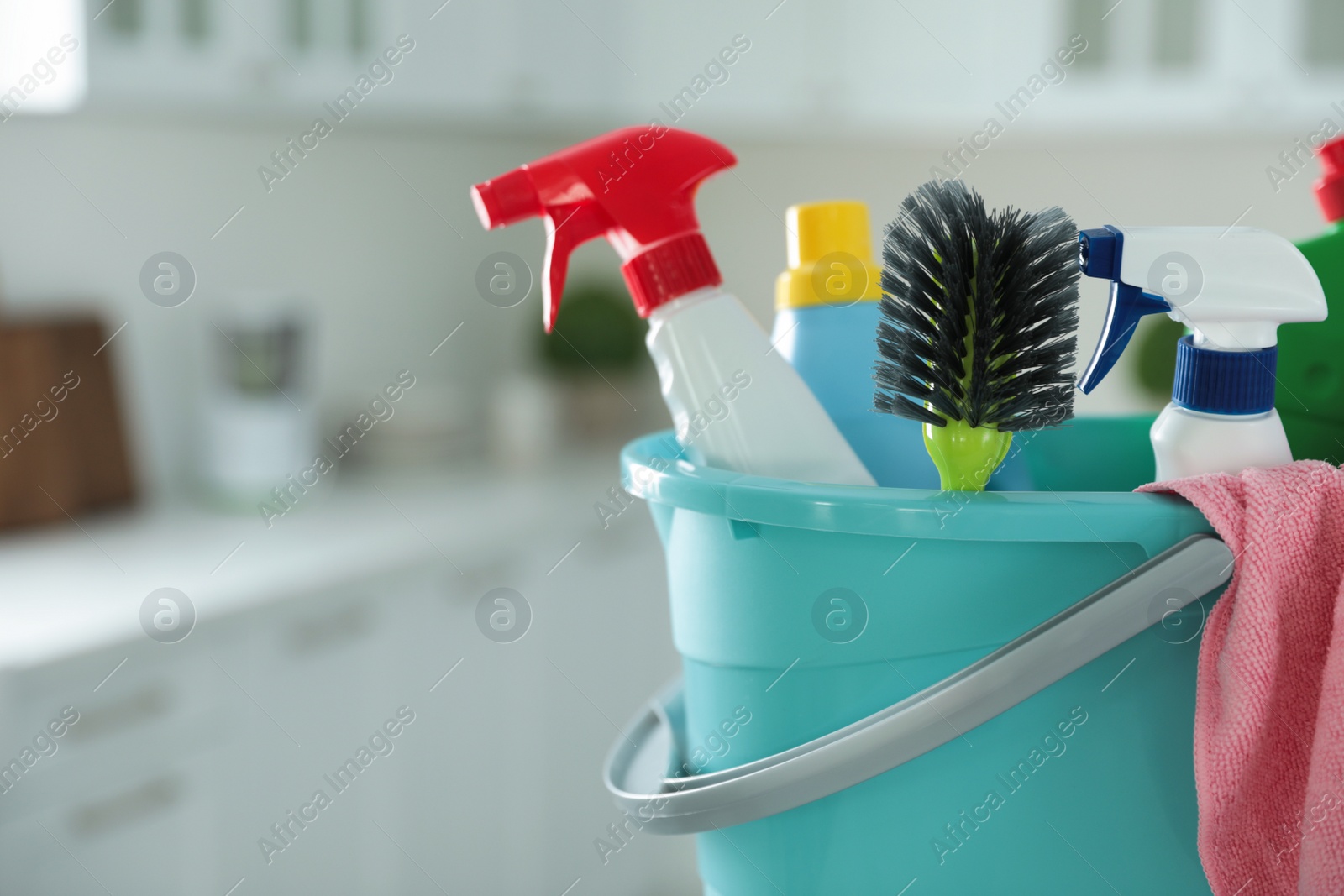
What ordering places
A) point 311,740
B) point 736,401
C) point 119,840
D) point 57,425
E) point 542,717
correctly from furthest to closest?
point 542,717 < point 57,425 < point 311,740 < point 119,840 < point 736,401

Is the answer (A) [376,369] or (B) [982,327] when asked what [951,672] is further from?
(A) [376,369]

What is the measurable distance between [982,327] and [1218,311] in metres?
0.06

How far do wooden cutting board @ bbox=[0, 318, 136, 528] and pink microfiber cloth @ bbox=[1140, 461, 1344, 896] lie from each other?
1304 mm

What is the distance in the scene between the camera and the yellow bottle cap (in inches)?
16.7

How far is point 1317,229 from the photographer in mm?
1645

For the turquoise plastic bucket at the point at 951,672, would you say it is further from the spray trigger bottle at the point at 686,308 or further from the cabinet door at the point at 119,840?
the cabinet door at the point at 119,840

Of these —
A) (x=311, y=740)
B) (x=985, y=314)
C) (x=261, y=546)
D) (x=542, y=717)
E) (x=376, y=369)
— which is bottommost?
(x=542, y=717)

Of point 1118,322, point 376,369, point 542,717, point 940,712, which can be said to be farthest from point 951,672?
point 376,369

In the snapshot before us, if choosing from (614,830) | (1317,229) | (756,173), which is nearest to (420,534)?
(614,830)

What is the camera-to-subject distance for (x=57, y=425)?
1.29 m

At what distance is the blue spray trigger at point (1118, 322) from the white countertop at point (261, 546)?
0.89 metres

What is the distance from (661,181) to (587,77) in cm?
134

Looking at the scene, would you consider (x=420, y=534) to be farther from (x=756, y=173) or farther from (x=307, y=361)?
(x=756, y=173)

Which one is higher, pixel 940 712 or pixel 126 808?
pixel 940 712
